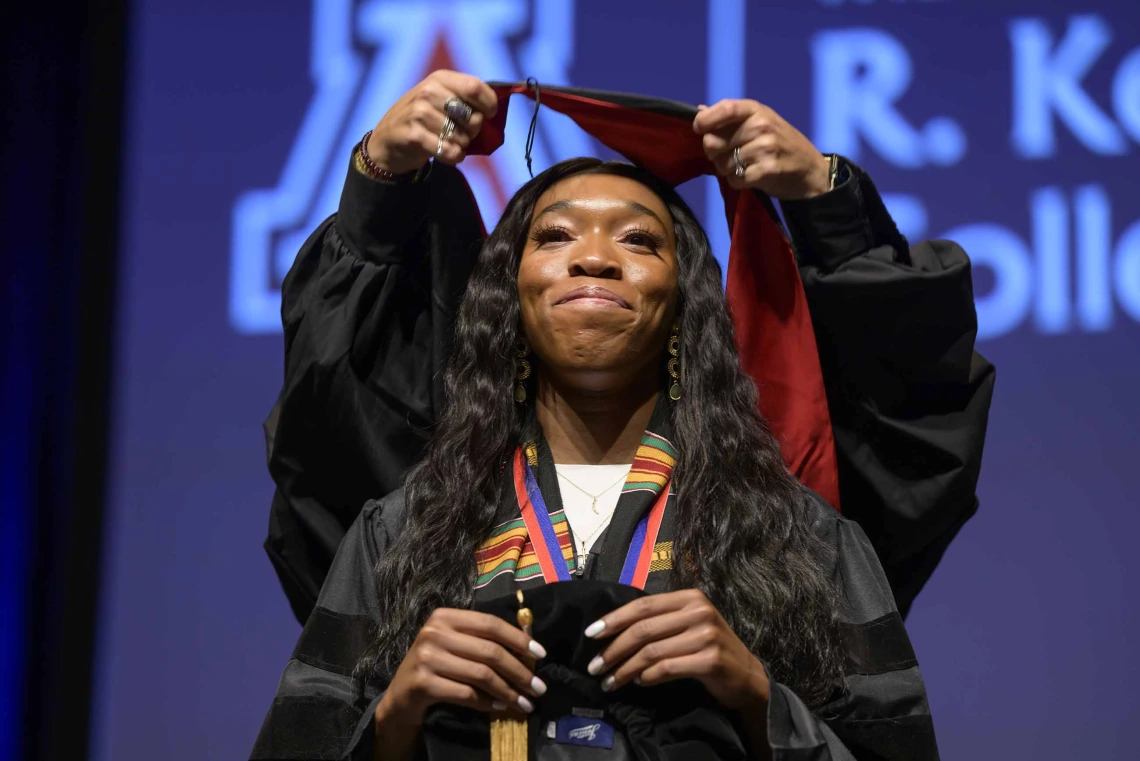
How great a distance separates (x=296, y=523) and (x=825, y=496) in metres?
0.92

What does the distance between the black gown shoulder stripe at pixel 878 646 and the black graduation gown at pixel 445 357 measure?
307 mm

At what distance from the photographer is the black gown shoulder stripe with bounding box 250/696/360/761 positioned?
5.78ft

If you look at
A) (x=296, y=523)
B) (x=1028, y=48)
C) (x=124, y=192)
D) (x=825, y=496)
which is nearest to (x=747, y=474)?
(x=825, y=496)

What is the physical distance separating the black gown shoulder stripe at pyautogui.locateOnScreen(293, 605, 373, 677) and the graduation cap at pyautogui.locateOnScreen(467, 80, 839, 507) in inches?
30.0

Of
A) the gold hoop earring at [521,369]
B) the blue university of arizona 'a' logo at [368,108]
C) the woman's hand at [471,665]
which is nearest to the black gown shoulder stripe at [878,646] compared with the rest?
the woman's hand at [471,665]

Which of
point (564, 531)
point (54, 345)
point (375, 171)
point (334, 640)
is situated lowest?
point (334, 640)

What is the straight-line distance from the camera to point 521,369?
2102 mm

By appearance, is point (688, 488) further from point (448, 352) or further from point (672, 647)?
point (448, 352)

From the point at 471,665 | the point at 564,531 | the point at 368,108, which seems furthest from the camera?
the point at 368,108

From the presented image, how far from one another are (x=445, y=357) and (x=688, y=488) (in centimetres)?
55

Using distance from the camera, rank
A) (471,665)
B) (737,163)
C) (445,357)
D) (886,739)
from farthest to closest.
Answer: (445,357)
(737,163)
(886,739)
(471,665)

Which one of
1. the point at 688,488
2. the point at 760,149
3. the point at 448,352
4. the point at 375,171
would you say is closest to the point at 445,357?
the point at 448,352

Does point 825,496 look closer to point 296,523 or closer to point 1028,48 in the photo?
point 296,523

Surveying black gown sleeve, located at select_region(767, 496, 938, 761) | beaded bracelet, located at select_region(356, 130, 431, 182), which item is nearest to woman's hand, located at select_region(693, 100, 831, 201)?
beaded bracelet, located at select_region(356, 130, 431, 182)
